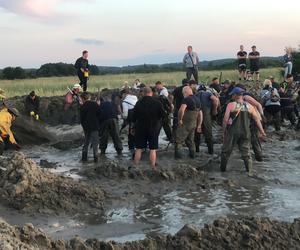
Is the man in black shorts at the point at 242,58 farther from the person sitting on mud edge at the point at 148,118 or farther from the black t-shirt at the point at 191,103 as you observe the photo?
the person sitting on mud edge at the point at 148,118

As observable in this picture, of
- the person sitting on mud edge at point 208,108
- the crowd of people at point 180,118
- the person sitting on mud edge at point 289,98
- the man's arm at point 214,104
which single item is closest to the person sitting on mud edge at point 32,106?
the crowd of people at point 180,118

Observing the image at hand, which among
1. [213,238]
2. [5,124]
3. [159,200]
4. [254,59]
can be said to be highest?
[254,59]

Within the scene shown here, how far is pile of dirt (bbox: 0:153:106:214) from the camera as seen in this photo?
9.88 meters

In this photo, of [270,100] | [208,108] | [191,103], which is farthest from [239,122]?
[270,100]

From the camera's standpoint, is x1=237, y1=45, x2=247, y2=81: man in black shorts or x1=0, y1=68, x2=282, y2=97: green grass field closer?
x1=237, y1=45, x2=247, y2=81: man in black shorts

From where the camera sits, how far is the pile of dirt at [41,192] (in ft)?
32.4

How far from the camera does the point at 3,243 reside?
6.03m

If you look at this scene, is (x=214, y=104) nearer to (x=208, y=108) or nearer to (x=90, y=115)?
(x=208, y=108)

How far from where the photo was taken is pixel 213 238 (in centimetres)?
761

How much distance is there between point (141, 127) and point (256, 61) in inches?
705

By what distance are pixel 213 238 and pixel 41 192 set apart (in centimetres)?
386

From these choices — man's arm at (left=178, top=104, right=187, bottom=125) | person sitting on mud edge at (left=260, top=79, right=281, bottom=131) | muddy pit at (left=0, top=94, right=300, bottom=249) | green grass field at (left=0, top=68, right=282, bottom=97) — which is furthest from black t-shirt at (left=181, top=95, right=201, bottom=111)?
green grass field at (left=0, top=68, right=282, bottom=97)

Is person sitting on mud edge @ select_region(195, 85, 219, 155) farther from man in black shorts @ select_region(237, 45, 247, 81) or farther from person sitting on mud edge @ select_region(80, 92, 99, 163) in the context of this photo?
man in black shorts @ select_region(237, 45, 247, 81)

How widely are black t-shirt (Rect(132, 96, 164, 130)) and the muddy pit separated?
1.06 m
